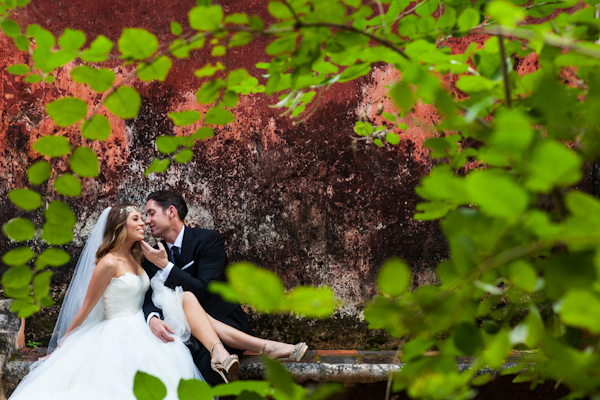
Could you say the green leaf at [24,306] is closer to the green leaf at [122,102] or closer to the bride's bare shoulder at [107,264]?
the green leaf at [122,102]

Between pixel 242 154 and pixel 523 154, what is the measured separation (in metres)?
3.69

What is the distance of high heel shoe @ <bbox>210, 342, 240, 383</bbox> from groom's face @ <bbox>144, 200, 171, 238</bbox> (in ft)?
3.25

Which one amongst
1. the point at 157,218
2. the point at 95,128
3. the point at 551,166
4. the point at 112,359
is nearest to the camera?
the point at 551,166

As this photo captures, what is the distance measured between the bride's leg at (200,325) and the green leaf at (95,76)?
2820 millimetres

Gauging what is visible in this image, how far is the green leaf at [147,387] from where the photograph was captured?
0.66 m

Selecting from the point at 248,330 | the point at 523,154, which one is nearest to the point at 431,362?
the point at 523,154

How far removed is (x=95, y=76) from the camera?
0.71 m

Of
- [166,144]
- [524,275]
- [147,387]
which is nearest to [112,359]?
[166,144]

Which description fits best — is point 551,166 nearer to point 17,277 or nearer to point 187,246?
point 17,277

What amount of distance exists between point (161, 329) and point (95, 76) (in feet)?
9.48

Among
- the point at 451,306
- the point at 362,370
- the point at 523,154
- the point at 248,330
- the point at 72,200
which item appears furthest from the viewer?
the point at 72,200

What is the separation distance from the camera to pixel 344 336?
4.09 metres

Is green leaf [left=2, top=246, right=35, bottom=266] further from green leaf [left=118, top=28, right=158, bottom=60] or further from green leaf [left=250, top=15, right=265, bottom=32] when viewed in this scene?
green leaf [left=250, top=15, right=265, bottom=32]

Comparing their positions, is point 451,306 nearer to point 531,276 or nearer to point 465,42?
point 531,276
